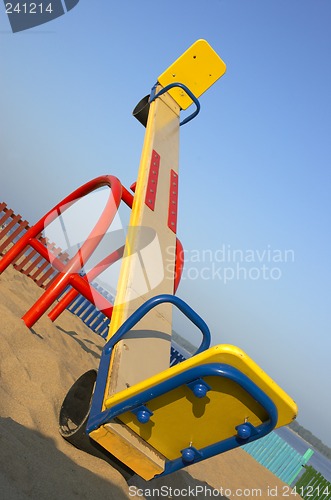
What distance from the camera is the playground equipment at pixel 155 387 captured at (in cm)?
136

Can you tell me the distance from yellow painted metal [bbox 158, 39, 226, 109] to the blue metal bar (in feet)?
10.6

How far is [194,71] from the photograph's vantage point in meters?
4.61

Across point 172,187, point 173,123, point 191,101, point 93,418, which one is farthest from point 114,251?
point 93,418

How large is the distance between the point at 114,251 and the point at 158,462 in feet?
9.83

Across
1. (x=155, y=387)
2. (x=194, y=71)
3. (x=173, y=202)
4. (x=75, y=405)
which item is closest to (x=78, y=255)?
(x=173, y=202)

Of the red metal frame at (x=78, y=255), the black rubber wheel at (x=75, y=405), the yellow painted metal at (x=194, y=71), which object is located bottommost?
the black rubber wheel at (x=75, y=405)

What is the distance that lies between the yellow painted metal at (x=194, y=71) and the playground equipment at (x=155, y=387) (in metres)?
1.70

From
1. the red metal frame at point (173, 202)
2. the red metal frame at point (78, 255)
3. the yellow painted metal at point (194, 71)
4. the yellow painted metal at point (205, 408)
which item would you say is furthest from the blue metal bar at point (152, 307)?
the yellow painted metal at point (194, 71)

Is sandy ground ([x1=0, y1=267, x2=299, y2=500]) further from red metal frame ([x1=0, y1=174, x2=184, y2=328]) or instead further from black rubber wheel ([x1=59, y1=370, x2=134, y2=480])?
red metal frame ([x1=0, y1=174, x2=184, y2=328])

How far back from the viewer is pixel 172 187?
142 inches

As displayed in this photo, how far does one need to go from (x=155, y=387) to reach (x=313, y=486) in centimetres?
928

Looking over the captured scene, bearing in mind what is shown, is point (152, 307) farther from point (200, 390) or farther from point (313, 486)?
point (313, 486)

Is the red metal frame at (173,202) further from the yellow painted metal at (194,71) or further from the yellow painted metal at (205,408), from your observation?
the yellow painted metal at (205,408)

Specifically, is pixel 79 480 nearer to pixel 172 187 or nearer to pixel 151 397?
pixel 151 397
